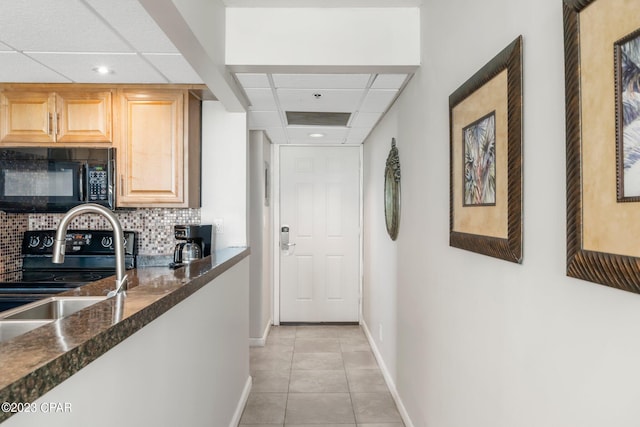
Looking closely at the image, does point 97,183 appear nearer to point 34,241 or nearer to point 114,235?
point 34,241

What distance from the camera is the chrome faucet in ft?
4.75

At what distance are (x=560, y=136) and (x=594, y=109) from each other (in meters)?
0.17

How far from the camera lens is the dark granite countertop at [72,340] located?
714 millimetres

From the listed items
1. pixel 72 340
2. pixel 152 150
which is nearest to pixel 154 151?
pixel 152 150

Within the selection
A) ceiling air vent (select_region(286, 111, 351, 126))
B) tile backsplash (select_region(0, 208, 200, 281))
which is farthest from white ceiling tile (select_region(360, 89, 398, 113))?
tile backsplash (select_region(0, 208, 200, 281))

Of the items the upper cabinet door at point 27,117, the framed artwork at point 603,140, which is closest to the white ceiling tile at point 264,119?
the upper cabinet door at point 27,117

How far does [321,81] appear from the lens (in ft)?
8.98

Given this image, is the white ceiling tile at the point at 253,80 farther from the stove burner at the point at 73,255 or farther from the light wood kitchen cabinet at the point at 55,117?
the stove burner at the point at 73,255

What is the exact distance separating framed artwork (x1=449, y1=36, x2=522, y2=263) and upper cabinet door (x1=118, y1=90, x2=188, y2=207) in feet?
6.22

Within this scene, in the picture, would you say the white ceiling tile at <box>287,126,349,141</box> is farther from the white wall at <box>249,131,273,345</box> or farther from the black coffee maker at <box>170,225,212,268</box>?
the black coffee maker at <box>170,225,212,268</box>

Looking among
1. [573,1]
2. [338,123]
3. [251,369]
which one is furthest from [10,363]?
[338,123]

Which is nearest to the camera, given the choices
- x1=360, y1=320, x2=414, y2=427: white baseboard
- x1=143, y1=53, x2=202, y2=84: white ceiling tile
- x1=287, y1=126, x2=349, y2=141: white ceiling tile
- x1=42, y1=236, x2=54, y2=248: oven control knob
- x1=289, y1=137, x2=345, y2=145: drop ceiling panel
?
x1=143, y1=53, x2=202, y2=84: white ceiling tile

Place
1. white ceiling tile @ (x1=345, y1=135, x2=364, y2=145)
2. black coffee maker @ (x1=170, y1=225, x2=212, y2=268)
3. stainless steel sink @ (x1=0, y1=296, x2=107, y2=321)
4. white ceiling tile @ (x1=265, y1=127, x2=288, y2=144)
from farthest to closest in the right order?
1. white ceiling tile @ (x1=345, y1=135, x2=364, y2=145)
2. white ceiling tile @ (x1=265, y1=127, x2=288, y2=144)
3. black coffee maker @ (x1=170, y1=225, x2=212, y2=268)
4. stainless steel sink @ (x1=0, y1=296, x2=107, y2=321)

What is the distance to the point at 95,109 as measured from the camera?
297 centimetres
